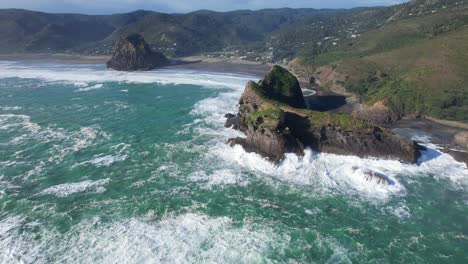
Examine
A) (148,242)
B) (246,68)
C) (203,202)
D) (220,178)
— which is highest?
(246,68)

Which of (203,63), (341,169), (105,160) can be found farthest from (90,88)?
(341,169)

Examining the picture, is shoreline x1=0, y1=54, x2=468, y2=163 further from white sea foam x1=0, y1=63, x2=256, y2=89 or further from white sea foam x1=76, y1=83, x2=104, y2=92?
white sea foam x1=76, y1=83, x2=104, y2=92

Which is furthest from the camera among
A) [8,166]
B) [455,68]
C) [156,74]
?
[156,74]

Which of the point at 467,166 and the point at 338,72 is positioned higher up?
the point at 338,72

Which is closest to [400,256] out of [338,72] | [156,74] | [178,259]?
[178,259]

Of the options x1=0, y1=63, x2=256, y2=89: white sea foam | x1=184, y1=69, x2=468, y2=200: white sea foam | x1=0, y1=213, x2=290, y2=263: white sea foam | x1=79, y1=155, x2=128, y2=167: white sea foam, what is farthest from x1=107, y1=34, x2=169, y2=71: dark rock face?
x1=0, y1=213, x2=290, y2=263: white sea foam

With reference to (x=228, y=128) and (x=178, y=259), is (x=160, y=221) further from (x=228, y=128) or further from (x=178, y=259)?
(x=228, y=128)

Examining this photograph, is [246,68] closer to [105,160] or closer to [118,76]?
[118,76]
